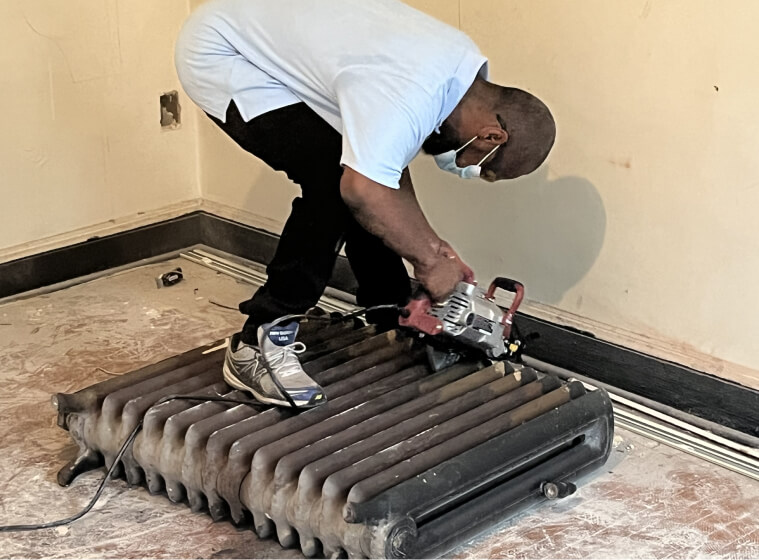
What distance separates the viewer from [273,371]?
1998mm

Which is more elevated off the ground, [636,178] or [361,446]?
[636,178]

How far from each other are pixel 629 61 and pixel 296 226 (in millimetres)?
763

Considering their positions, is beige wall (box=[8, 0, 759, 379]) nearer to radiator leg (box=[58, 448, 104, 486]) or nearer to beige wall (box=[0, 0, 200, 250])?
beige wall (box=[0, 0, 200, 250])

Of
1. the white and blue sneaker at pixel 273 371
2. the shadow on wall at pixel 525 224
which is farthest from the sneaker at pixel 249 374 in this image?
the shadow on wall at pixel 525 224

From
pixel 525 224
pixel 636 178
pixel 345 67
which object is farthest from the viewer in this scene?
pixel 525 224

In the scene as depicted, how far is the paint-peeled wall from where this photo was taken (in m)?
2.04

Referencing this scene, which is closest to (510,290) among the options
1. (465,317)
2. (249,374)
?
(465,317)

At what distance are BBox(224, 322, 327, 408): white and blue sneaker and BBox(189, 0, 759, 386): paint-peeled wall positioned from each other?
661mm

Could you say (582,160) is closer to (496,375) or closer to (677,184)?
(677,184)

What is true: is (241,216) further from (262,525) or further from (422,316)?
(262,525)

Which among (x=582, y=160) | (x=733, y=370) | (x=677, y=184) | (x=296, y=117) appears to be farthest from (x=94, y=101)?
(x=733, y=370)

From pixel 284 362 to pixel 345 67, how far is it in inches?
22.9

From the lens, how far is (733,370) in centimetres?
216

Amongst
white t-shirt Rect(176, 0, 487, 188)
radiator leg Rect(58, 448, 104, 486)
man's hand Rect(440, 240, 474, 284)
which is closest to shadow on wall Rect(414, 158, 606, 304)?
man's hand Rect(440, 240, 474, 284)
